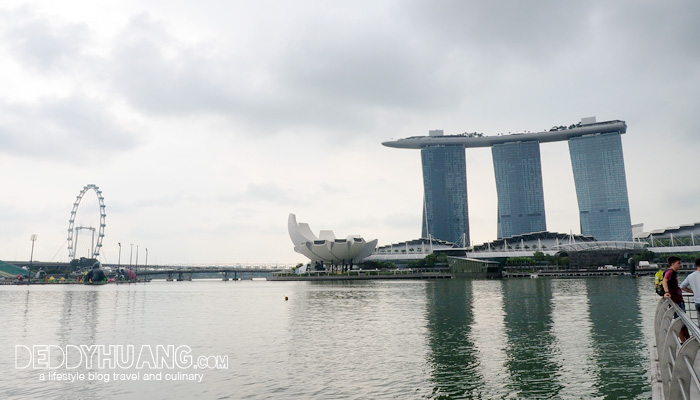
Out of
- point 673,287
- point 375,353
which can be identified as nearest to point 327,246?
point 375,353

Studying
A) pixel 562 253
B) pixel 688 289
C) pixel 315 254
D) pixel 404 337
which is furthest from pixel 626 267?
pixel 688 289

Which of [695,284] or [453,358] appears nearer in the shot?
[695,284]

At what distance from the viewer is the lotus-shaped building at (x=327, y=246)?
162 meters

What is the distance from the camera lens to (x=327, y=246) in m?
164

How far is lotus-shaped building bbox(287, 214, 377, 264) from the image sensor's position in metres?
162

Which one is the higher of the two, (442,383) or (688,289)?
(688,289)

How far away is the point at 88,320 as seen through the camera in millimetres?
36062

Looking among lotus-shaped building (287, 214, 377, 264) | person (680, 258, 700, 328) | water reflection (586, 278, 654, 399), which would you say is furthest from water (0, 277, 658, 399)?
lotus-shaped building (287, 214, 377, 264)

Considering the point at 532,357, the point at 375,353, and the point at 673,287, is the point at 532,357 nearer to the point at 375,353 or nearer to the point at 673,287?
the point at 375,353

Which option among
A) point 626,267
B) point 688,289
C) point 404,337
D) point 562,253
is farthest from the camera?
point 562,253

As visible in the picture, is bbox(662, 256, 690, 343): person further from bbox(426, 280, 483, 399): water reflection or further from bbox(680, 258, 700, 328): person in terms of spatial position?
bbox(426, 280, 483, 399): water reflection

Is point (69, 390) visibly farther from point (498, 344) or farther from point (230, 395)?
point (498, 344)

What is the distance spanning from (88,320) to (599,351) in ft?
112

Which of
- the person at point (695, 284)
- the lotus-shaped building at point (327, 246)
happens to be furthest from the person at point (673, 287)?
the lotus-shaped building at point (327, 246)
